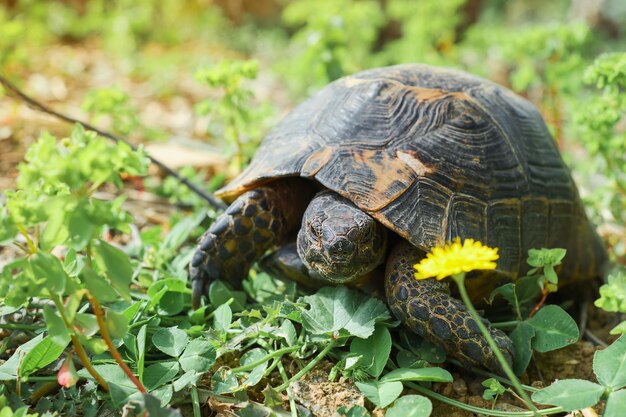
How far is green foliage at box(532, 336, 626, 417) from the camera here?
1.95 m

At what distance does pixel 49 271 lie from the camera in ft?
5.87

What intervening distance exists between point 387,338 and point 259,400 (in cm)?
51

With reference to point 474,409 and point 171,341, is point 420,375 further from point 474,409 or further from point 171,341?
point 171,341

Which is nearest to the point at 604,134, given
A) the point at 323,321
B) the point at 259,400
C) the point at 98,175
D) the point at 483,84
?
the point at 483,84

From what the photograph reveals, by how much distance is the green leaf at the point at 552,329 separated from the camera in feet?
7.97

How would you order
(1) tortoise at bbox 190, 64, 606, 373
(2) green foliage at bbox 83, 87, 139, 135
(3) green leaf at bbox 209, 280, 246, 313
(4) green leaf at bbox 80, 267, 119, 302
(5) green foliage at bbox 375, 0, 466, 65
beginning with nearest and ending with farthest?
1. (4) green leaf at bbox 80, 267, 119, 302
2. (1) tortoise at bbox 190, 64, 606, 373
3. (3) green leaf at bbox 209, 280, 246, 313
4. (2) green foliage at bbox 83, 87, 139, 135
5. (5) green foliage at bbox 375, 0, 466, 65

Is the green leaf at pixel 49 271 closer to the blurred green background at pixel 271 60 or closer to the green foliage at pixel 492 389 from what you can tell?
the green foliage at pixel 492 389

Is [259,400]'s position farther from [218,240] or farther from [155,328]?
[218,240]

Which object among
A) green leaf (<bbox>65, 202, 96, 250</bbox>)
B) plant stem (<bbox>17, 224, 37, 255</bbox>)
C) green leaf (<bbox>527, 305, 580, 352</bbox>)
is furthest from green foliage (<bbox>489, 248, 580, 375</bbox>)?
plant stem (<bbox>17, 224, 37, 255</bbox>)

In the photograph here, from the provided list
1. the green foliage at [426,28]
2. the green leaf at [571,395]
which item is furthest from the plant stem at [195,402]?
the green foliage at [426,28]

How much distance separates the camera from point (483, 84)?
3.16 metres

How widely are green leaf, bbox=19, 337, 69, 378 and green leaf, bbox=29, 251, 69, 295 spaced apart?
A: 0.39 m

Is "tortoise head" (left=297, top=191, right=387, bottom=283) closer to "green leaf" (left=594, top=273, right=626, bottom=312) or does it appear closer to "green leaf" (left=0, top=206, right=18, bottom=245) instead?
"green leaf" (left=594, top=273, right=626, bottom=312)

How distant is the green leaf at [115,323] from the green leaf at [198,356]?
340 mm
